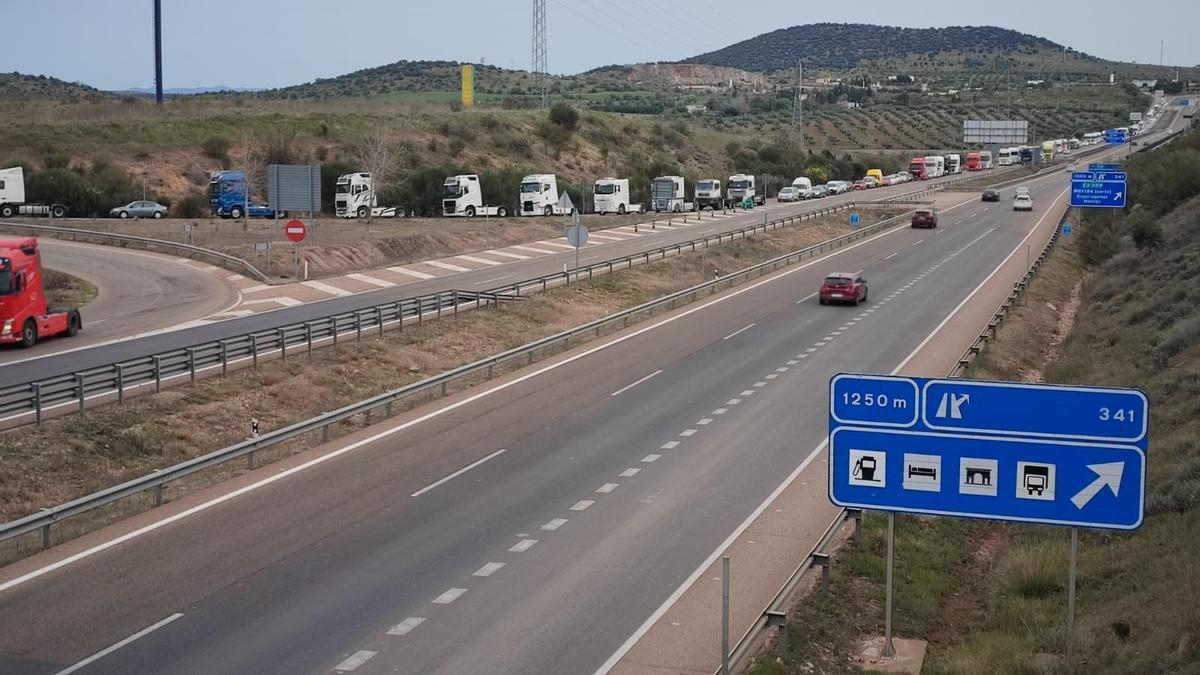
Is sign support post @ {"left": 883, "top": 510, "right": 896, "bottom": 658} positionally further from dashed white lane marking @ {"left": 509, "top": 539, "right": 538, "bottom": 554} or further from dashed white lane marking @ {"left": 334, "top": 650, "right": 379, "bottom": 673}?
dashed white lane marking @ {"left": 334, "top": 650, "right": 379, "bottom": 673}

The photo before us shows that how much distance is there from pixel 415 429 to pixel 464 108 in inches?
4373

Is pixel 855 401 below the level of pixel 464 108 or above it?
below

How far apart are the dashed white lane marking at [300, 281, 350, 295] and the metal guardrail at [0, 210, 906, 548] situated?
10.6m

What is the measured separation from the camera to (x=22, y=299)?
33906mm

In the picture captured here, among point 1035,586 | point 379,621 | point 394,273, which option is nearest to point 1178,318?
point 1035,586

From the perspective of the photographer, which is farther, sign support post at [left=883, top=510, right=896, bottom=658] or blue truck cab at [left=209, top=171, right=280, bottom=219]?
blue truck cab at [left=209, top=171, right=280, bottom=219]

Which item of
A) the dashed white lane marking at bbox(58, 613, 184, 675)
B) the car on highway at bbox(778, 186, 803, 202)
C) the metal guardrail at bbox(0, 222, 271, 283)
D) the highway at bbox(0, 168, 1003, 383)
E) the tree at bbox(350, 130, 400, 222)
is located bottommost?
the dashed white lane marking at bbox(58, 613, 184, 675)

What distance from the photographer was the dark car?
79562 mm

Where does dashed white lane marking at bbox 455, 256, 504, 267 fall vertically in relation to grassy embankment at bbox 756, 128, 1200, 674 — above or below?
above

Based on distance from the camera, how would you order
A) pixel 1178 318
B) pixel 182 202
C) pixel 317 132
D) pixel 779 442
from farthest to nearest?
pixel 317 132, pixel 182 202, pixel 1178 318, pixel 779 442

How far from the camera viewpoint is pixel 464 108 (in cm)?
13338

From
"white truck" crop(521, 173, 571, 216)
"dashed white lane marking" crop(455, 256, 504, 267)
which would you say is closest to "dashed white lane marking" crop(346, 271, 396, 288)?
"dashed white lane marking" crop(455, 256, 504, 267)

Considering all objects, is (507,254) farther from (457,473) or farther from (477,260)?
(457,473)

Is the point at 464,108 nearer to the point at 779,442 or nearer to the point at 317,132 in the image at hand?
the point at 317,132
